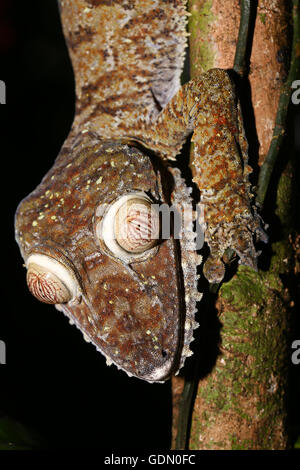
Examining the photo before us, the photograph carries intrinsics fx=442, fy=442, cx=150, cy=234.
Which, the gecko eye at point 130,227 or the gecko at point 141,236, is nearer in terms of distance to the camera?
the gecko eye at point 130,227

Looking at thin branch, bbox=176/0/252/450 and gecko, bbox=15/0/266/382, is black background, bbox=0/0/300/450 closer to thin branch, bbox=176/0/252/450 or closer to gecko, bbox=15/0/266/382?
thin branch, bbox=176/0/252/450

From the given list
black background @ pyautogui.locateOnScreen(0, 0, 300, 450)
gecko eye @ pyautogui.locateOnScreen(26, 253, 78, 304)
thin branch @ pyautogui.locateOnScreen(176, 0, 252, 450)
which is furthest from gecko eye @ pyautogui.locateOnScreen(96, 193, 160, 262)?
black background @ pyautogui.locateOnScreen(0, 0, 300, 450)

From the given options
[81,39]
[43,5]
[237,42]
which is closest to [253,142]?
[237,42]

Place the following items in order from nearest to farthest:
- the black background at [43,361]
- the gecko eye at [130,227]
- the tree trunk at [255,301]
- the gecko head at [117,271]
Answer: the gecko eye at [130,227], the gecko head at [117,271], the tree trunk at [255,301], the black background at [43,361]

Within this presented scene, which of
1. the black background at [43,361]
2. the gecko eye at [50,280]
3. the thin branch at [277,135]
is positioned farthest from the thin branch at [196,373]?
the black background at [43,361]

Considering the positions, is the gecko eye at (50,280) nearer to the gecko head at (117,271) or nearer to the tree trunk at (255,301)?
the gecko head at (117,271)

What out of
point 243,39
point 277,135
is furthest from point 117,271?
point 243,39

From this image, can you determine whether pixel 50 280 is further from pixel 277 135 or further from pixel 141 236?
pixel 277 135
